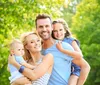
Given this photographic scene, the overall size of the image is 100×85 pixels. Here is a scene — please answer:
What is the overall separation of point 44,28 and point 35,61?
1.38 ft

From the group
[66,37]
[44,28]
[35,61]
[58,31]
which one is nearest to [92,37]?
[66,37]

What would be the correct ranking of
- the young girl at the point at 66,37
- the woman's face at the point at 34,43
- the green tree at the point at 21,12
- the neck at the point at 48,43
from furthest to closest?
the green tree at the point at 21,12 < the young girl at the point at 66,37 < the neck at the point at 48,43 < the woman's face at the point at 34,43

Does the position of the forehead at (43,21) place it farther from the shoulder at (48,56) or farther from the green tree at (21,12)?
the green tree at (21,12)

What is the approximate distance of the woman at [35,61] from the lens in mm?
4805

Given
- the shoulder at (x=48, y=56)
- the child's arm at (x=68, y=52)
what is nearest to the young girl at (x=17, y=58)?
the shoulder at (x=48, y=56)

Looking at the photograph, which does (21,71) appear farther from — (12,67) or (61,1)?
(61,1)

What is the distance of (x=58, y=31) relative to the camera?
18.2 feet

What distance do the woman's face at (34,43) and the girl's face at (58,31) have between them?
57 cm

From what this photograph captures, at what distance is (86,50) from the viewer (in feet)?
79.1

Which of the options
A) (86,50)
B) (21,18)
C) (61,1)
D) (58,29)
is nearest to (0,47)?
(21,18)

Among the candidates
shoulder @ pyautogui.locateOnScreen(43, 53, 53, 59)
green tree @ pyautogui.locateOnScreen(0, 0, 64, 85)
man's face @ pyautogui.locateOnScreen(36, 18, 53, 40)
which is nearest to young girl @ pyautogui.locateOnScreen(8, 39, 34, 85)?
shoulder @ pyautogui.locateOnScreen(43, 53, 53, 59)

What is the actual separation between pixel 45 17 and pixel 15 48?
0.55m

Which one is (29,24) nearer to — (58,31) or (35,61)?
(58,31)

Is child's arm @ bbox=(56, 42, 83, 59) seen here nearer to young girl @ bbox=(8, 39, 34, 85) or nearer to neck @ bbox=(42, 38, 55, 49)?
neck @ bbox=(42, 38, 55, 49)
